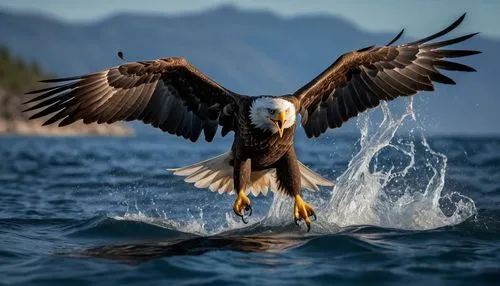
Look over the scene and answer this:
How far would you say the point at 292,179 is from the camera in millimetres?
9000

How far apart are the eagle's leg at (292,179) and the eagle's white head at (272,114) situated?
68cm

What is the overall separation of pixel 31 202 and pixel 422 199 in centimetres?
Result: 515

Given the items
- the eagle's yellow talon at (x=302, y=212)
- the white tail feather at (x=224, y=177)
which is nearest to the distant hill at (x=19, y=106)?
the white tail feather at (x=224, y=177)

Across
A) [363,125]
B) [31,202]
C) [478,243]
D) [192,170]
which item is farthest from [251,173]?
[31,202]

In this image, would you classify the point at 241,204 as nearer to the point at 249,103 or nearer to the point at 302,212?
the point at 302,212

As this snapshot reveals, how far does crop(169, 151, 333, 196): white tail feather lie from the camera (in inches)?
388

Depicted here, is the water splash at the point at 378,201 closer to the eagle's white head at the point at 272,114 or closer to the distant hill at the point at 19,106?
the eagle's white head at the point at 272,114

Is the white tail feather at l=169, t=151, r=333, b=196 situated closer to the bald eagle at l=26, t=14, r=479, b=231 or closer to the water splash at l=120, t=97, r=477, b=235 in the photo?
the bald eagle at l=26, t=14, r=479, b=231

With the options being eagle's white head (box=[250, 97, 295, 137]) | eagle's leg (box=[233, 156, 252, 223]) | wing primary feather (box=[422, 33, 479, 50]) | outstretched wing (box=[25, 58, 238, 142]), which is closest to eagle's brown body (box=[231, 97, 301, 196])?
eagle's leg (box=[233, 156, 252, 223])

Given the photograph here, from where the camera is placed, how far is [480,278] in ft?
21.1

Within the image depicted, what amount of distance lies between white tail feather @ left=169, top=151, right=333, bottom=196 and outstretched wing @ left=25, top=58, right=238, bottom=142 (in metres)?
0.30

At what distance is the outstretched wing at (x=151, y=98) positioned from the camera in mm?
9094

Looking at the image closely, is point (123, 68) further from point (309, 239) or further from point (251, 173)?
point (309, 239)

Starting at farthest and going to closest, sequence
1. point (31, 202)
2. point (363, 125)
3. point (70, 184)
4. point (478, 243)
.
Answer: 1. point (70, 184)
2. point (31, 202)
3. point (363, 125)
4. point (478, 243)
